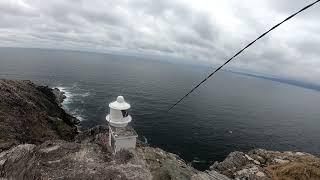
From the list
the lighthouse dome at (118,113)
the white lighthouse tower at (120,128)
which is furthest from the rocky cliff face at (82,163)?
the lighthouse dome at (118,113)

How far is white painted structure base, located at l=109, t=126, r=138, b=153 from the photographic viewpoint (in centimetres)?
2267

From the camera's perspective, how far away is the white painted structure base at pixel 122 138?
22672mm

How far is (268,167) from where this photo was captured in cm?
3653

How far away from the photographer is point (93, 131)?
185 ft

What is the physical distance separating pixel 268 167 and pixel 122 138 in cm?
2307

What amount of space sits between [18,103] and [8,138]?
70.0 ft

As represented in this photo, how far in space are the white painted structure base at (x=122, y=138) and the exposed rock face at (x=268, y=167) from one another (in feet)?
55.6

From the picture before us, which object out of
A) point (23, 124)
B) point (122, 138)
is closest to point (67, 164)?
point (122, 138)

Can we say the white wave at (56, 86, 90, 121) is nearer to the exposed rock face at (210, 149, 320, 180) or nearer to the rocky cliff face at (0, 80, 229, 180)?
the exposed rock face at (210, 149, 320, 180)

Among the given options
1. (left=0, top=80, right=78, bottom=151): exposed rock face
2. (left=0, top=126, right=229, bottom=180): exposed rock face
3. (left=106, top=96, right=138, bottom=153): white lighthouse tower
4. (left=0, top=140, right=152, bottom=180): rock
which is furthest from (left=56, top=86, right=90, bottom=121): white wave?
(left=106, top=96, right=138, bottom=153): white lighthouse tower

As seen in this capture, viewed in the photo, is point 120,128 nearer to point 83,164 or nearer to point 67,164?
point 83,164

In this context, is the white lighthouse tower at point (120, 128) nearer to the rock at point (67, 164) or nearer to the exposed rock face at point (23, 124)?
the rock at point (67, 164)

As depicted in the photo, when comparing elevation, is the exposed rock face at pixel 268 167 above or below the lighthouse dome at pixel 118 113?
below

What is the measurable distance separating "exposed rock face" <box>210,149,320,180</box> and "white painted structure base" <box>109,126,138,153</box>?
1695 centimetres
